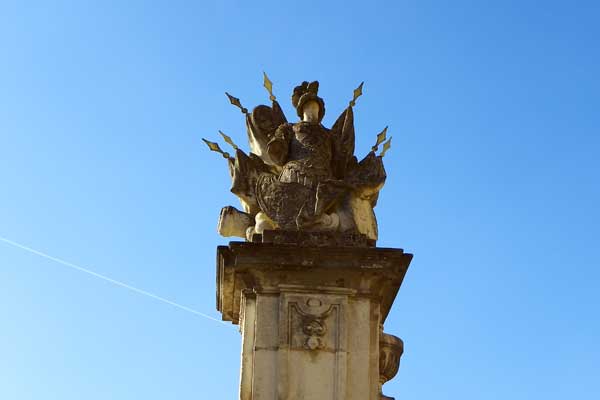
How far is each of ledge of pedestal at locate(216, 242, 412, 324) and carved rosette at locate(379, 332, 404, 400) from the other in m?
0.92

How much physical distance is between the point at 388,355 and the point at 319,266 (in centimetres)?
151

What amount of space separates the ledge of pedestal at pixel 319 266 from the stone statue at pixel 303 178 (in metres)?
0.26

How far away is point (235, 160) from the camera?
11859 mm

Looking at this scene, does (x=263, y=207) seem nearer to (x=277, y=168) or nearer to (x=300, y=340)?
(x=277, y=168)

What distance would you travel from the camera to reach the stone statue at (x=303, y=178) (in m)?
11.2

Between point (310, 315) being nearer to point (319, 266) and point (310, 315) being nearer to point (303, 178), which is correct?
point (319, 266)

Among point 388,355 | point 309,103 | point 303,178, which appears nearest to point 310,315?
point 388,355

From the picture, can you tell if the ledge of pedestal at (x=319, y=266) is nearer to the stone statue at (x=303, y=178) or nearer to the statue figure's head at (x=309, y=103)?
the stone statue at (x=303, y=178)

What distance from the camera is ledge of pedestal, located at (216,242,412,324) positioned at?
10.6 meters

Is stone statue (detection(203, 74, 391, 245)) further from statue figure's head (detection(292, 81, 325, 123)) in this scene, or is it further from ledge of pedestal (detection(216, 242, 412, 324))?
ledge of pedestal (detection(216, 242, 412, 324))

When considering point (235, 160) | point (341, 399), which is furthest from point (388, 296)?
point (235, 160)

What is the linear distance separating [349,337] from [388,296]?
85 centimetres

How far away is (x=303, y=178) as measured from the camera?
11422 mm

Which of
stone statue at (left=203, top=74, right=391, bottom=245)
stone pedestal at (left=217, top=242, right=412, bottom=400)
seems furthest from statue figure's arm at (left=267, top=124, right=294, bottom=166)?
stone pedestal at (left=217, top=242, right=412, bottom=400)
